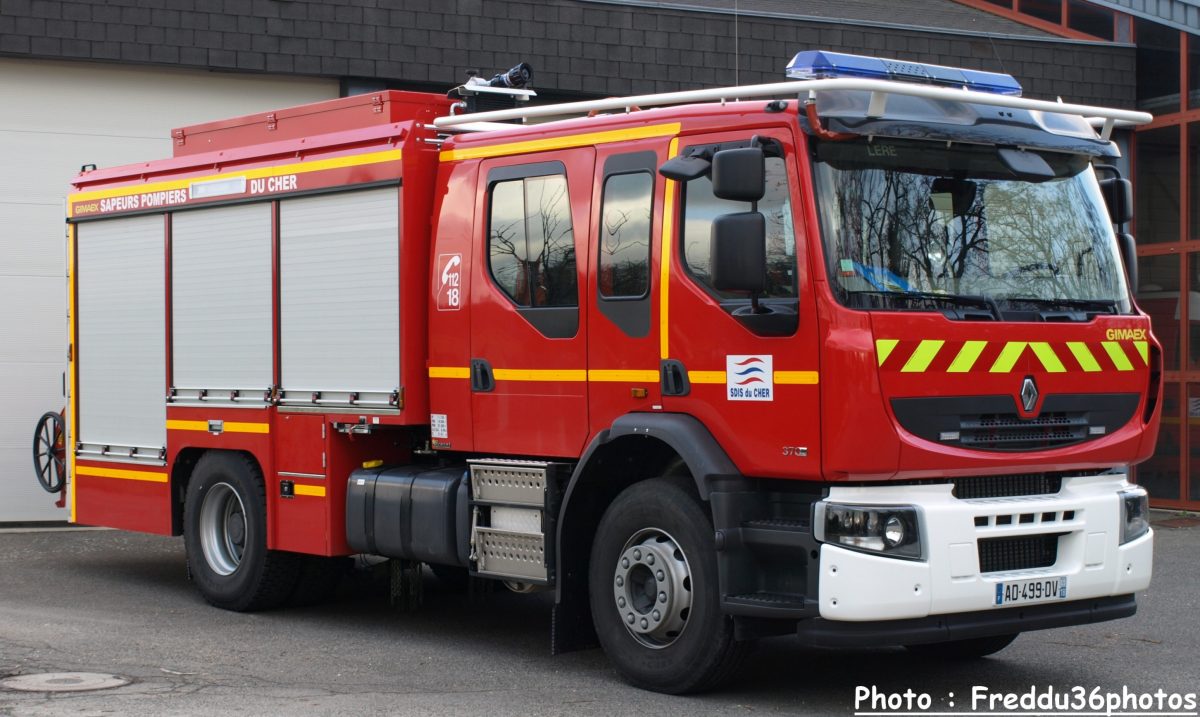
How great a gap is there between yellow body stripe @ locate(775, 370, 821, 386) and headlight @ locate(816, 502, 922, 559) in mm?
589

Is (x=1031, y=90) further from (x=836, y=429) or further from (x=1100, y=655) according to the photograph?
(x=836, y=429)

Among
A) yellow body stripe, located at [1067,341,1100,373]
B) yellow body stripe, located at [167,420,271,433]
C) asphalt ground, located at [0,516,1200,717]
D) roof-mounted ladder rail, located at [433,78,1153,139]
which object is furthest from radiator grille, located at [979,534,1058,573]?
yellow body stripe, located at [167,420,271,433]

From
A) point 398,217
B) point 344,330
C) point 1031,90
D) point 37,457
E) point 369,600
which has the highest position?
point 1031,90

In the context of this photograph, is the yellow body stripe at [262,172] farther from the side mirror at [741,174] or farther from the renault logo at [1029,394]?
the renault logo at [1029,394]

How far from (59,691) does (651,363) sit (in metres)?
3.35

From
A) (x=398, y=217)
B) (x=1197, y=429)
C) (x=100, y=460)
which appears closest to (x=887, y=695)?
(x=398, y=217)

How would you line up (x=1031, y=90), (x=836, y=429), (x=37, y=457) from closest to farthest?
(x=836, y=429), (x=37, y=457), (x=1031, y=90)

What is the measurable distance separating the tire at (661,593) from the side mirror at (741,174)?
60.9 inches

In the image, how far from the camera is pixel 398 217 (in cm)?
984

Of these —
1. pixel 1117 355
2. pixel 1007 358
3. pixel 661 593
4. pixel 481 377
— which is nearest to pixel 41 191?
pixel 481 377

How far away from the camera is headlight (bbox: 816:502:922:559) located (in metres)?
7.34

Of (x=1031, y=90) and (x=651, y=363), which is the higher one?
(x=1031, y=90)

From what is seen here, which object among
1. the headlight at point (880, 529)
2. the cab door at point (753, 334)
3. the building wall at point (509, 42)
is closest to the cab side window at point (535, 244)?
the cab door at point (753, 334)

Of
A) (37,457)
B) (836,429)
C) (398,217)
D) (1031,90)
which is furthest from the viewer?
(1031,90)
